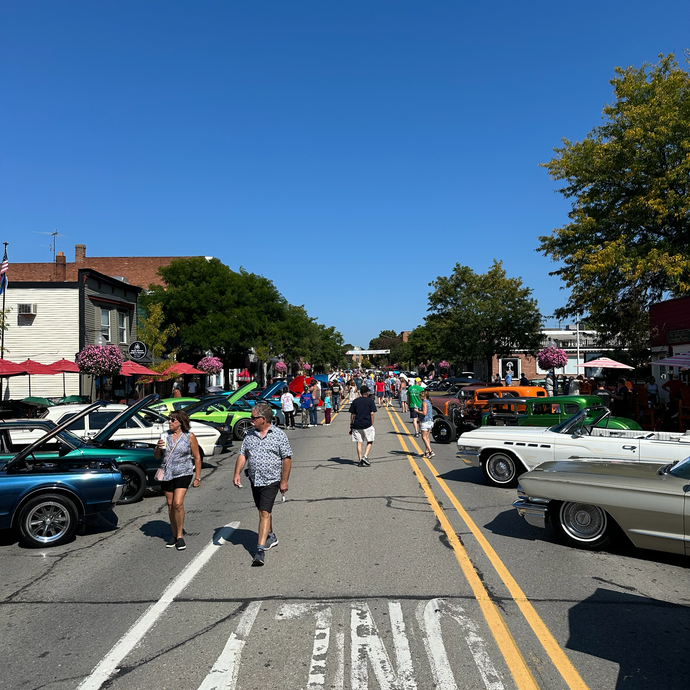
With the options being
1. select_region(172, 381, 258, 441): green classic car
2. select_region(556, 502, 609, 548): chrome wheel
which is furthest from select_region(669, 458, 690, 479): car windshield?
select_region(172, 381, 258, 441): green classic car

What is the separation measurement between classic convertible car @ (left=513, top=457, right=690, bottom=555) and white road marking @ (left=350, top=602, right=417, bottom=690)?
8.61 feet

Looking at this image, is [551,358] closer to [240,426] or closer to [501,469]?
[240,426]

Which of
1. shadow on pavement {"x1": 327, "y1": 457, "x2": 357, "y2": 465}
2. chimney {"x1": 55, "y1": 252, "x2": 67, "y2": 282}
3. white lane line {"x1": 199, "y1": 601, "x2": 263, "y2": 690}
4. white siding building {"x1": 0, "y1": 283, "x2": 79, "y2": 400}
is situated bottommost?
shadow on pavement {"x1": 327, "y1": 457, "x2": 357, "y2": 465}

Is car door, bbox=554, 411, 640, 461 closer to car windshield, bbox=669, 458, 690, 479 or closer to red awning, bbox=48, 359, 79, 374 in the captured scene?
car windshield, bbox=669, 458, 690, 479

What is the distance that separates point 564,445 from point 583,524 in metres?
2.68

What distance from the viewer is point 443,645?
178 inches

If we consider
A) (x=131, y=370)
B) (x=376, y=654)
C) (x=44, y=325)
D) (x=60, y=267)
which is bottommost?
(x=376, y=654)

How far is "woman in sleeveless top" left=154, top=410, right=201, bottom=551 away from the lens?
726cm

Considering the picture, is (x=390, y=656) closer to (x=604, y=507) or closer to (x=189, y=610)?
(x=189, y=610)

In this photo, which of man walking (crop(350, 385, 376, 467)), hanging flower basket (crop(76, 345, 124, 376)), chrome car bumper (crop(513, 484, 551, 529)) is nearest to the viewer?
chrome car bumper (crop(513, 484, 551, 529))

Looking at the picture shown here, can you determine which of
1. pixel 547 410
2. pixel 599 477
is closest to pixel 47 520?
pixel 599 477

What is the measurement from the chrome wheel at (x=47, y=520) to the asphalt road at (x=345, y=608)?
17 centimetres

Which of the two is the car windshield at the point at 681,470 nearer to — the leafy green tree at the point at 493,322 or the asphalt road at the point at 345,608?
the asphalt road at the point at 345,608

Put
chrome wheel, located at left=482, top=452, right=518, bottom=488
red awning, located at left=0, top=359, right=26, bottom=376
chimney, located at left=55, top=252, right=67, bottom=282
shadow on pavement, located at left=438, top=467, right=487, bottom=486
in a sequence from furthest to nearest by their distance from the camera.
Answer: chimney, located at left=55, top=252, right=67, bottom=282 → red awning, located at left=0, top=359, right=26, bottom=376 → shadow on pavement, located at left=438, top=467, right=487, bottom=486 → chrome wheel, located at left=482, top=452, right=518, bottom=488
